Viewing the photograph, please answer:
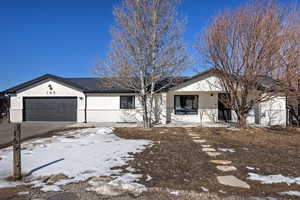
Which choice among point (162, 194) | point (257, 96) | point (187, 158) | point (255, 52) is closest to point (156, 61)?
point (255, 52)

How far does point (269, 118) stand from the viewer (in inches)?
442

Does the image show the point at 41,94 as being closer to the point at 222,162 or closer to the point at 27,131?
the point at 27,131

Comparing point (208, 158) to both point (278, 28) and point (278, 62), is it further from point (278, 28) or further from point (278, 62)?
point (278, 28)

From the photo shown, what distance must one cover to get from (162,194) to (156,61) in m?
7.96

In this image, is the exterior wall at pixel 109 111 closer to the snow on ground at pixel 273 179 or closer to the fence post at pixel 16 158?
the fence post at pixel 16 158

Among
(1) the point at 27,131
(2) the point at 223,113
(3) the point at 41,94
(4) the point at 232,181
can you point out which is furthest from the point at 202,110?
(3) the point at 41,94

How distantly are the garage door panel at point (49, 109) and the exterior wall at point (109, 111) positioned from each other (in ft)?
5.34

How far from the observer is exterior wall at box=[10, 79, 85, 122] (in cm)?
1220

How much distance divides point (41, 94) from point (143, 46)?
9.31 m

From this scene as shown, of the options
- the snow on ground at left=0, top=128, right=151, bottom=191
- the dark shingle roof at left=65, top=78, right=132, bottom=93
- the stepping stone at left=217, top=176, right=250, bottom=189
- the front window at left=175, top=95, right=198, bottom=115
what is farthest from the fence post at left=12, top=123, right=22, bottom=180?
the front window at left=175, top=95, right=198, bottom=115

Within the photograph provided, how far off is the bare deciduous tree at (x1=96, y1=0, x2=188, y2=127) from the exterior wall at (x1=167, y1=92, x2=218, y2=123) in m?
3.06

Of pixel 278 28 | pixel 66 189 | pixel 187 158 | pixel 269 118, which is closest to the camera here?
pixel 66 189

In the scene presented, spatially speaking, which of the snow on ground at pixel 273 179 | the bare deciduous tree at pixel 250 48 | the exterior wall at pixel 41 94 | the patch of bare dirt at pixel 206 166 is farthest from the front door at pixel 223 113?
the exterior wall at pixel 41 94

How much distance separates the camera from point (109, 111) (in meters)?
12.0
